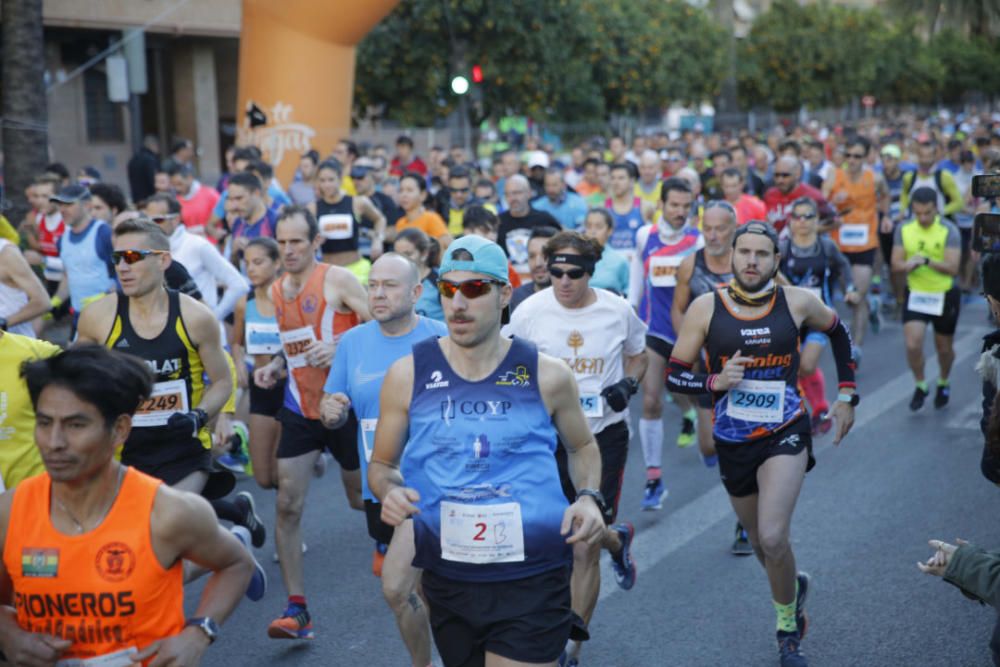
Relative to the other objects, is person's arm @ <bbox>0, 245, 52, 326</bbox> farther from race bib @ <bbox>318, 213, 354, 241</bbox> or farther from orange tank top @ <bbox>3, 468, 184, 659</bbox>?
race bib @ <bbox>318, 213, 354, 241</bbox>

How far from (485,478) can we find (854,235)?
35.2 ft

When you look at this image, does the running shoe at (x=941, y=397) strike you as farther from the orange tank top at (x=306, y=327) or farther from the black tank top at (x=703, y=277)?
the orange tank top at (x=306, y=327)

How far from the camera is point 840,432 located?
5930 mm

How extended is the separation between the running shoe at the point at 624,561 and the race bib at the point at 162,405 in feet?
6.76

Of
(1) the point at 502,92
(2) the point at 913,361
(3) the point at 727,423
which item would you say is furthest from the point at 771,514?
(1) the point at 502,92

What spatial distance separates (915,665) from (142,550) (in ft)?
11.7

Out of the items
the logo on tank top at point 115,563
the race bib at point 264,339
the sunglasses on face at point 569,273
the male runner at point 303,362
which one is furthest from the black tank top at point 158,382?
the logo on tank top at point 115,563

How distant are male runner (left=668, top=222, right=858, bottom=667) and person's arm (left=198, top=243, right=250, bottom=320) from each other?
3429 mm

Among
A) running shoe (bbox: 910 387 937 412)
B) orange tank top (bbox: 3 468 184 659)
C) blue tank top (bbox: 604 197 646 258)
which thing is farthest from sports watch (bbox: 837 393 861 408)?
blue tank top (bbox: 604 197 646 258)

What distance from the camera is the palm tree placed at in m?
46.3

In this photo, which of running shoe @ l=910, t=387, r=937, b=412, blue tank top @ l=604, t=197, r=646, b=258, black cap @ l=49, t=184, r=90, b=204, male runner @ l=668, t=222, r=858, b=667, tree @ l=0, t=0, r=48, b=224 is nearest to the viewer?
male runner @ l=668, t=222, r=858, b=667

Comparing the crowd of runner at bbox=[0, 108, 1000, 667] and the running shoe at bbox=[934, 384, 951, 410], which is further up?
the crowd of runner at bbox=[0, 108, 1000, 667]

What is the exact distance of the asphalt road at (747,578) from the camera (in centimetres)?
572

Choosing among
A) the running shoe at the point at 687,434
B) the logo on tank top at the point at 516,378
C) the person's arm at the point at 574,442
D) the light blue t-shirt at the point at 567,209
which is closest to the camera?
the person's arm at the point at 574,442
